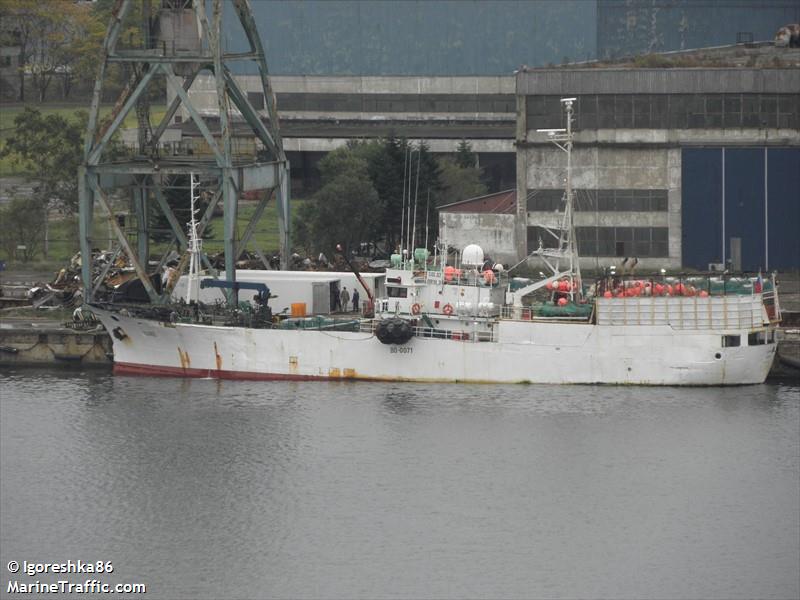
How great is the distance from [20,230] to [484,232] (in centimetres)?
1997

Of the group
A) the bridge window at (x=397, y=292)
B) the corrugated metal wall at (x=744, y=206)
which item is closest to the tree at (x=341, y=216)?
the corrugated metal wall at (x=744, y=206)

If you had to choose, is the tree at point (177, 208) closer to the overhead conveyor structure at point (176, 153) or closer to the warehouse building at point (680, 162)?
the overhead conveyor structure at point (176, 153)

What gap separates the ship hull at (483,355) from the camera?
4997 centimetres

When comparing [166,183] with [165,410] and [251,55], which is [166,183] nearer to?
[251,55]

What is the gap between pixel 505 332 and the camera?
50.4 meters

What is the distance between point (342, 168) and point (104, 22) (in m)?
37.0

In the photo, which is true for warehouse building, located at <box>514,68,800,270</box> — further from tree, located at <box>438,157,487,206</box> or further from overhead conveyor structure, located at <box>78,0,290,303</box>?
tree, located at <box>438,157,487,206</box>

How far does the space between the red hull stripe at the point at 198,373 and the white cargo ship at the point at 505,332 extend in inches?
2.2

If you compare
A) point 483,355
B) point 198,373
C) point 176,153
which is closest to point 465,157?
point 176,153

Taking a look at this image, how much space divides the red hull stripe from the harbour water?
407 millimetres

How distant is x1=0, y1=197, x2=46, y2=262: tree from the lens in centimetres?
7188

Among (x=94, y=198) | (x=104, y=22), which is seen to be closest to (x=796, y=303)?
(x=94, y=198)

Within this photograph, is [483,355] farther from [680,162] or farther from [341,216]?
[341,216]

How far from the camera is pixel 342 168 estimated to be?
79.9m
